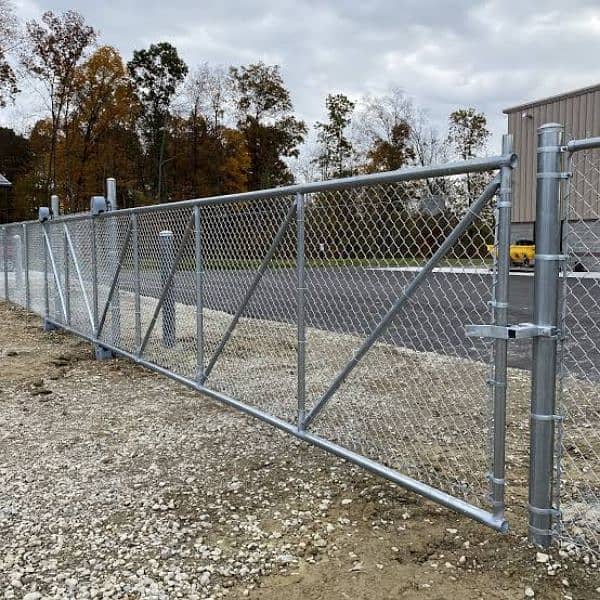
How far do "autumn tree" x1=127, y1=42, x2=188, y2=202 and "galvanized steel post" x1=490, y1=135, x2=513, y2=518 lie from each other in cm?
3506

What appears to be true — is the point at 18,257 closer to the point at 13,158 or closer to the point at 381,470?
the point at 381,470

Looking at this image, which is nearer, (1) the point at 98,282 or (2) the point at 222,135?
(1) the point at 98,282

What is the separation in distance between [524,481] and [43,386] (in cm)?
465

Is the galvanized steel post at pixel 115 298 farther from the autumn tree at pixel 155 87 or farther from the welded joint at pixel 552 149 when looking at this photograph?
the autumn tree at pixel 155 87

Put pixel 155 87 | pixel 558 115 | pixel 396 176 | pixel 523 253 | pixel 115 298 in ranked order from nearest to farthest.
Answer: pixel 396 176 → pixel 115 298 → pixel 523 253 → pixel 558 115 → pixel 155 87

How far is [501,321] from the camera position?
2596 millimetres

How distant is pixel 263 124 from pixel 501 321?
129 feet

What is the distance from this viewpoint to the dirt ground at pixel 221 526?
265 centimetres

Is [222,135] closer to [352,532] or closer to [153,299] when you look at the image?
[153,299]

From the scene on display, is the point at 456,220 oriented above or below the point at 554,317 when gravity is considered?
above

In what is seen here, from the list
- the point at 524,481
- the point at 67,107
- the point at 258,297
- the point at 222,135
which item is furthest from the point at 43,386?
the point at 222,135

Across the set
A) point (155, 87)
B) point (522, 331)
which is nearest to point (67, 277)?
point (522, 331)

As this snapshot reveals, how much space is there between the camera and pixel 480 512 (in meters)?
2.79

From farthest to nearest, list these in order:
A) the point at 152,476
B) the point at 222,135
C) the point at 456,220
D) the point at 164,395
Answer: the point at 222,135
the point at 164,395
the point at 152,476
the point at 456,220
